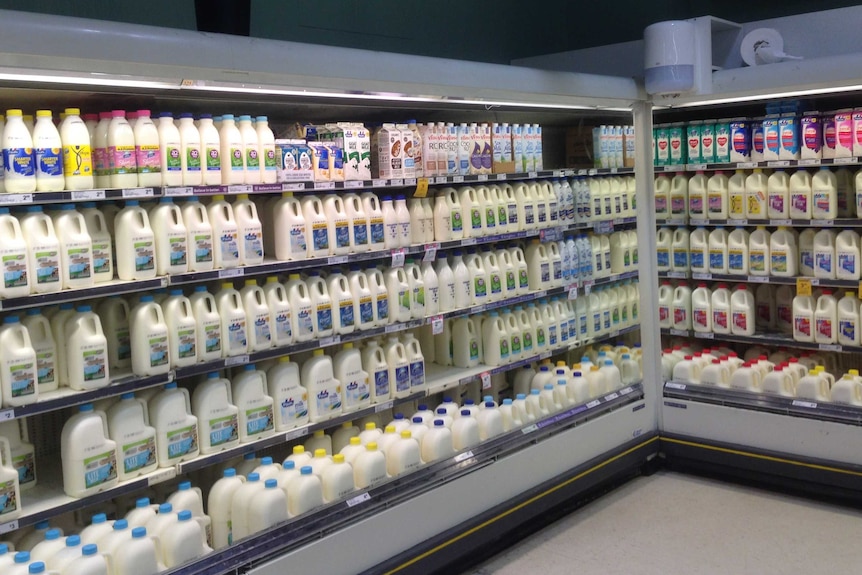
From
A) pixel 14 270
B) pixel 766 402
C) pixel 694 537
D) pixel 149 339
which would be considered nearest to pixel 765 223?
pixel 766 402

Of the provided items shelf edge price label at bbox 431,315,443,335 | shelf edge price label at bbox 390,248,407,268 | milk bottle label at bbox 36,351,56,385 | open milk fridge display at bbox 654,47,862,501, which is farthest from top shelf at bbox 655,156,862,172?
milk bottle label at bbox 36,351,56,385

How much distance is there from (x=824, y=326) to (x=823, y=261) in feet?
1.28

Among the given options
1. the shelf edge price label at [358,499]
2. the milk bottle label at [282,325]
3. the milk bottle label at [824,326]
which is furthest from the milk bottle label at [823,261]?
the milk bottle label at [282,325]

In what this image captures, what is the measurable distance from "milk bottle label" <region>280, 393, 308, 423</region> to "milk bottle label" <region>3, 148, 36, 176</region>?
1.40 meters

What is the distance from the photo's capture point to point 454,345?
490cm

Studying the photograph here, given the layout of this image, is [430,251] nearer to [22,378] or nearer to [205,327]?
[205,327]

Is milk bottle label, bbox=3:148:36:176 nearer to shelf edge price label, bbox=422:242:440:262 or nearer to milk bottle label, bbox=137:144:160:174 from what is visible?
milk bottle label, bbox=137:144:160:174

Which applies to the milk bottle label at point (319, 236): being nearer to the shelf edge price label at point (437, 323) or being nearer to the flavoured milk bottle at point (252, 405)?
the flavoured milk bottle at point (252, 405)

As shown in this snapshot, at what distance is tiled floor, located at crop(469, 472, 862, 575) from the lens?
4.14 m

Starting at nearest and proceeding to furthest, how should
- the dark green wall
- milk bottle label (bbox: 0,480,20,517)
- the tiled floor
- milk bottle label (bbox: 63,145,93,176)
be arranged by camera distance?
1. milk bottle label (bbox: 0,480,20,517)
2. milk bottle label (bbox: 63,145,93,176)
3. the tiled floor
4. the dark green wall

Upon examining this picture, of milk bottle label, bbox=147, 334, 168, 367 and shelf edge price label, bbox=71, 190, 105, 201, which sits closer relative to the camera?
shelf edge price label, bbox=71, 190, 105, 201

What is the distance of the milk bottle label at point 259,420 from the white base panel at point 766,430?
276 cm

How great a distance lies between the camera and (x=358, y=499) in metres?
3.67

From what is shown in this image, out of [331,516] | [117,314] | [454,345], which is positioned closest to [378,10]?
[454,345]
